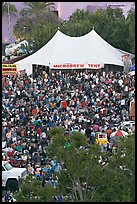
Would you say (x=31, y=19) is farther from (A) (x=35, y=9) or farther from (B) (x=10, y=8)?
(B) (x=10, y=8)

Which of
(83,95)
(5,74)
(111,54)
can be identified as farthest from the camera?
(111,54)

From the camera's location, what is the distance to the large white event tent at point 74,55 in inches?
1362

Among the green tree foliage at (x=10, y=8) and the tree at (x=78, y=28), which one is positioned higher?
the green tree foliage at (x=10, y=8)

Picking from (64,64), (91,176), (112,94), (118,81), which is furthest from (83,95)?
(91,176)

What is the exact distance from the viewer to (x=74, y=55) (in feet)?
115

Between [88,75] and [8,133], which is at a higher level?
[88,75]

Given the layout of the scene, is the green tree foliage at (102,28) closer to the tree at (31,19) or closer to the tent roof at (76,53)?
the tent roof at (76,53)

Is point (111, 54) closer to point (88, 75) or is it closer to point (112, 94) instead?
point (88, 75)

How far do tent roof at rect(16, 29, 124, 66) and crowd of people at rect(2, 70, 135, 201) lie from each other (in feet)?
2.37

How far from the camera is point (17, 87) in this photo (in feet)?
102

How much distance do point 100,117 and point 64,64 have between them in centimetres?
979

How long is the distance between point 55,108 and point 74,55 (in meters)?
8.42

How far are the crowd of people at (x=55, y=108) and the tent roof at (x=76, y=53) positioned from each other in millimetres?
723

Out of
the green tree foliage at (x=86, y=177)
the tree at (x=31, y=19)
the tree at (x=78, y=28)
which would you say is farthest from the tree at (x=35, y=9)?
the green tree foliage at (x=86, y=177)
